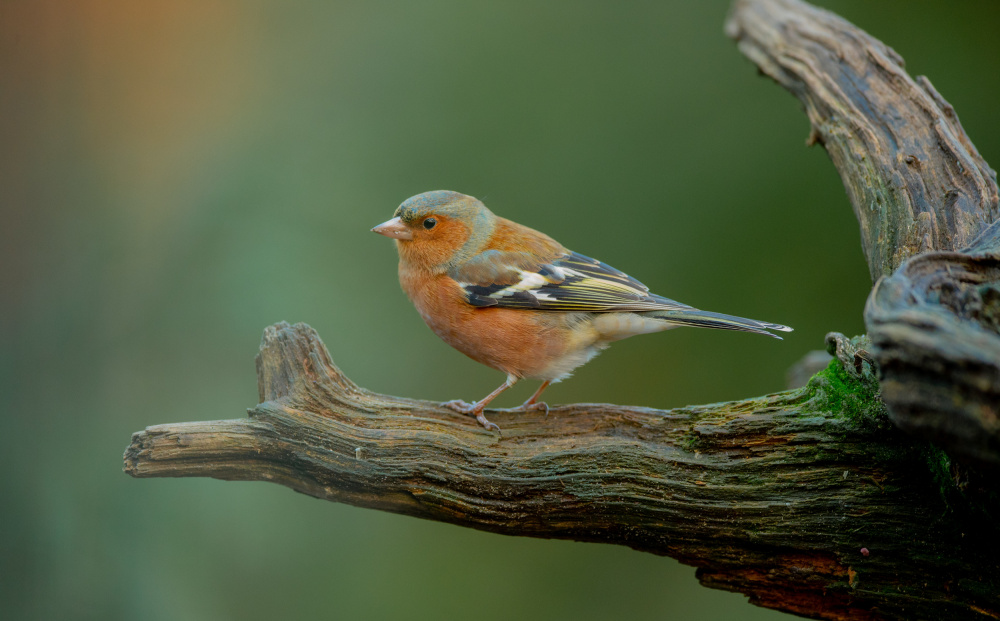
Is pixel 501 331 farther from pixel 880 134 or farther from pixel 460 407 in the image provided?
pixel 880 134

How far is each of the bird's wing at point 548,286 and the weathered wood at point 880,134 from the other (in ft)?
3.15

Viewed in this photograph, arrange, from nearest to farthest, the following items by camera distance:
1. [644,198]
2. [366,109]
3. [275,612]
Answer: [275,612] < [366,109] < [644,198]

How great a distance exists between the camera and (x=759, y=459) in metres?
2.43

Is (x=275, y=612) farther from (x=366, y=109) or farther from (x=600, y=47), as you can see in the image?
(x=600, y=47)

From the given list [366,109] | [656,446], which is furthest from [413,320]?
[656,446]

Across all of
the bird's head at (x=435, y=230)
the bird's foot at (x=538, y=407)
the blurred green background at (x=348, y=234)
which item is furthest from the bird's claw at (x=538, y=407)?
the blurred green background at (x=348, y=234)

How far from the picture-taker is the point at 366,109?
512 cm

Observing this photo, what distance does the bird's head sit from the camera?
3.55 meters

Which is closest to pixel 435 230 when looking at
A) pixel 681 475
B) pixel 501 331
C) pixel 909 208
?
pixel 501 331

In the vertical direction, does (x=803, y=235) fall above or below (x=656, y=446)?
above

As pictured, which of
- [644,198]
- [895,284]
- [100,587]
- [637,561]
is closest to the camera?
[895,284]

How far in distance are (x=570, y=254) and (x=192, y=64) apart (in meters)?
2.34

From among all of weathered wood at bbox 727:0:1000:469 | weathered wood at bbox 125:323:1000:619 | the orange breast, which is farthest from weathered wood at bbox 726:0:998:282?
the orange breast

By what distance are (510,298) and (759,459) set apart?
1388 mm
